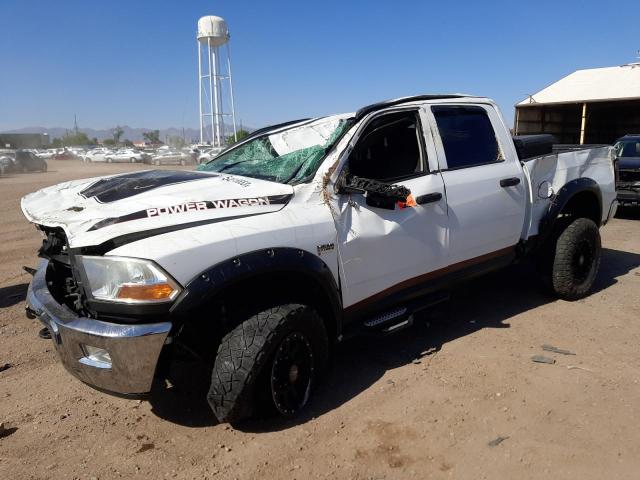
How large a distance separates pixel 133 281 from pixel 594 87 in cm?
2211

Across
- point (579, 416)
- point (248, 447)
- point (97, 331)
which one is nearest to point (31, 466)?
point (97, 331)

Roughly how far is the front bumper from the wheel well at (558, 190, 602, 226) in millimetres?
4150

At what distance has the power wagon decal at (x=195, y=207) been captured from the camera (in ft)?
8.50

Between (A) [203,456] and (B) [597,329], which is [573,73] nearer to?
(B) [597,329]

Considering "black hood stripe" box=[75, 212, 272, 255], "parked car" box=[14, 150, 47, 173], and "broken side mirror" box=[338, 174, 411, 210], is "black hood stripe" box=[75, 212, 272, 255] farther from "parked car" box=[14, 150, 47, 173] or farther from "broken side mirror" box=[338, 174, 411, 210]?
"parked car" box=[14, 150, 47, 173]

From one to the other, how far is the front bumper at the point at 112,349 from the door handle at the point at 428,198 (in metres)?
1.88

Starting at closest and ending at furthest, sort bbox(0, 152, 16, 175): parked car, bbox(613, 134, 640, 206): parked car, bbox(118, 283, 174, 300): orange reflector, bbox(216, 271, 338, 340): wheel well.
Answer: bbox(118, 283, 174, 300): orange reflector → bbox(216, 271, 338, 340): wheel well → bbox(613, 134, 640, 206): parked car → bbox(0, 152, 16, 175): parked car

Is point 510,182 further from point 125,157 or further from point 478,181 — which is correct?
point 125,157

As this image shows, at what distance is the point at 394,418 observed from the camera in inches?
122

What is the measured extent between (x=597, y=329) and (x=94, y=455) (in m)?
3.93

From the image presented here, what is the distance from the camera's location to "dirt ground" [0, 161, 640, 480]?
2.68 meters

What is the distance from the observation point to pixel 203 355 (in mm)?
2877

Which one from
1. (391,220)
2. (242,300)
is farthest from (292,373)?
(391,220)

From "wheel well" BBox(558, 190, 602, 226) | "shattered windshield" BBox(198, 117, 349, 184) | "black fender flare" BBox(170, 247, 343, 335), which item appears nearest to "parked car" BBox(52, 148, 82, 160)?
"shattered windshield" BBox(198, 117, 349, 184)
